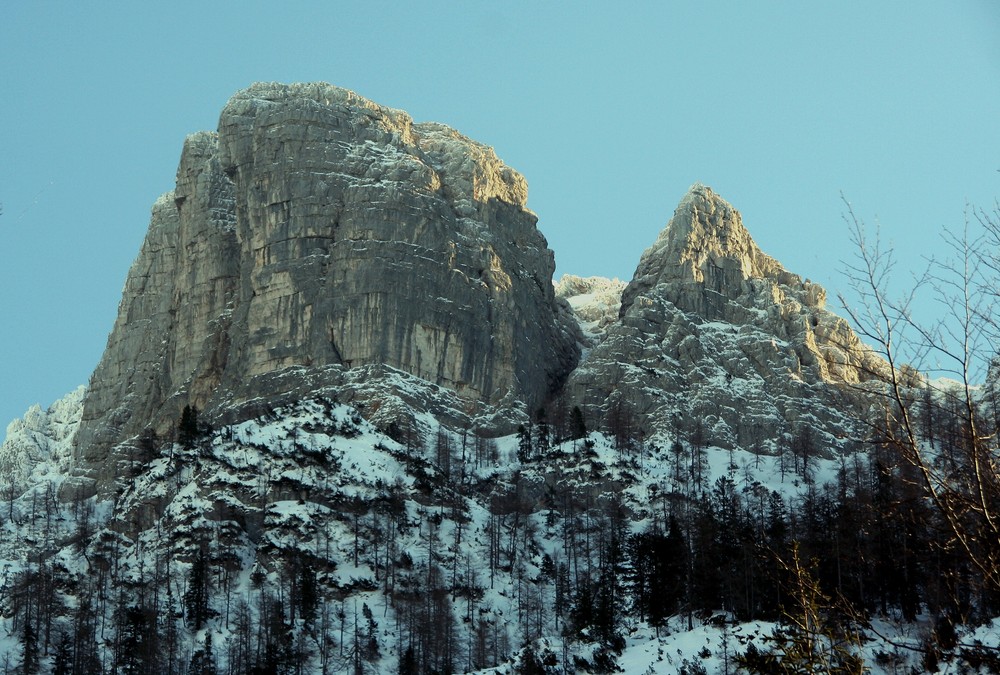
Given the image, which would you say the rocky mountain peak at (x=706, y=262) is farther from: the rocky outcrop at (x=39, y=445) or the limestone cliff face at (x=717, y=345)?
Result: the rocky outcrop at (x=39, y=445)

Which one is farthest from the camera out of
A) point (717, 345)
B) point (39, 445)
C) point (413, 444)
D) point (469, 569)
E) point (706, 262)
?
point (39, 445)

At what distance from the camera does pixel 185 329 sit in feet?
552

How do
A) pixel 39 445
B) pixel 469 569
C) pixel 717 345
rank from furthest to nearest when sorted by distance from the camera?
pixel 39 445
pixel 717 345
pixel 469 569

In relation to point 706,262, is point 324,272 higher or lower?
lower

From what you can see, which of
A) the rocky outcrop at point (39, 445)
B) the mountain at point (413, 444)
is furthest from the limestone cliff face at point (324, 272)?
the rocky outcrop at point (39, 445)

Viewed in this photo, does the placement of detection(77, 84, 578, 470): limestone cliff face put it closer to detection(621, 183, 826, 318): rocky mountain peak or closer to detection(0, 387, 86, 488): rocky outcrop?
detection(0, 387, 86, 488): rocky outcrop

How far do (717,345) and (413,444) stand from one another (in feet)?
122

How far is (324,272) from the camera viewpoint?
159250mm

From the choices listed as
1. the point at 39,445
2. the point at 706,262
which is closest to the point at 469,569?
the point at 706,262

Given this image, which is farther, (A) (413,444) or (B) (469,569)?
(A) (413,444)

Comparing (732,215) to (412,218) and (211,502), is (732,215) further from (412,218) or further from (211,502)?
(211,502)

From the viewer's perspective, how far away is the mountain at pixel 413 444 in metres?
106

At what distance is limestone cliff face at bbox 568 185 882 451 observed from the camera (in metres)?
152

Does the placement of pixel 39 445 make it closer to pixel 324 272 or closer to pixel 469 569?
pixel 324 272
